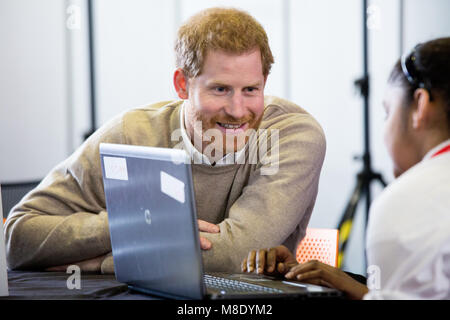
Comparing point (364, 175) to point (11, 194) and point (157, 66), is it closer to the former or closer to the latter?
point (157, 66)

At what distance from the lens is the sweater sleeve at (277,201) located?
1478mm

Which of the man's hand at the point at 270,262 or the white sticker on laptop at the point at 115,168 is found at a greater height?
the white sticker on laptop at the point at 115,168

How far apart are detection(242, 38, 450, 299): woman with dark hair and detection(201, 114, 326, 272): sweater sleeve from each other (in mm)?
339

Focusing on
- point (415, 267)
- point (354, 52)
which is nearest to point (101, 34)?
point (354, 52)

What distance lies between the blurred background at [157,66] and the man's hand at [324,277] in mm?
2417

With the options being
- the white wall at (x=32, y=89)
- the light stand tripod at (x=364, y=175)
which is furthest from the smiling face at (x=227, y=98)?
the white wall at (x=32, y=89)

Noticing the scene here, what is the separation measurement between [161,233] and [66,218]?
574 mm

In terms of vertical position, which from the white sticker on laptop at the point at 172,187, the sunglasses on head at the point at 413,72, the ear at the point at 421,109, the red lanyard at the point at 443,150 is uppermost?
the sunglasses on head at the point at 413,72

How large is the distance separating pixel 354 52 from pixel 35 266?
2.54 meters

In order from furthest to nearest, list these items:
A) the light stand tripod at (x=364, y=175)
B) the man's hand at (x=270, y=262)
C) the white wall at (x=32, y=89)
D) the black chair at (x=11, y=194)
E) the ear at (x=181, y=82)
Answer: the white wall at (x=32, y=89), the light stand tripod at (x=364, y=175), the black chair at (x=11, y=194), the ear at (x=181, y=82), the man's hand at (x=270, y=262)

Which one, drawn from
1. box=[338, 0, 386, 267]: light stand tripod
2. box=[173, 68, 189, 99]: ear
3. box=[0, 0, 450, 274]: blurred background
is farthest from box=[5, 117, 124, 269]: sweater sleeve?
box=[0, 0, 450, 274]: blurred background

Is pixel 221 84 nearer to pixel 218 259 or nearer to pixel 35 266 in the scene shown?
pixel 218 259

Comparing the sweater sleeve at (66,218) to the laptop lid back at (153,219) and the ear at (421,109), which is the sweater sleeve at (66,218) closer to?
the laptop lid back at (153,219)

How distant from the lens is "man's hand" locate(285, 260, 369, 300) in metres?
1.20
